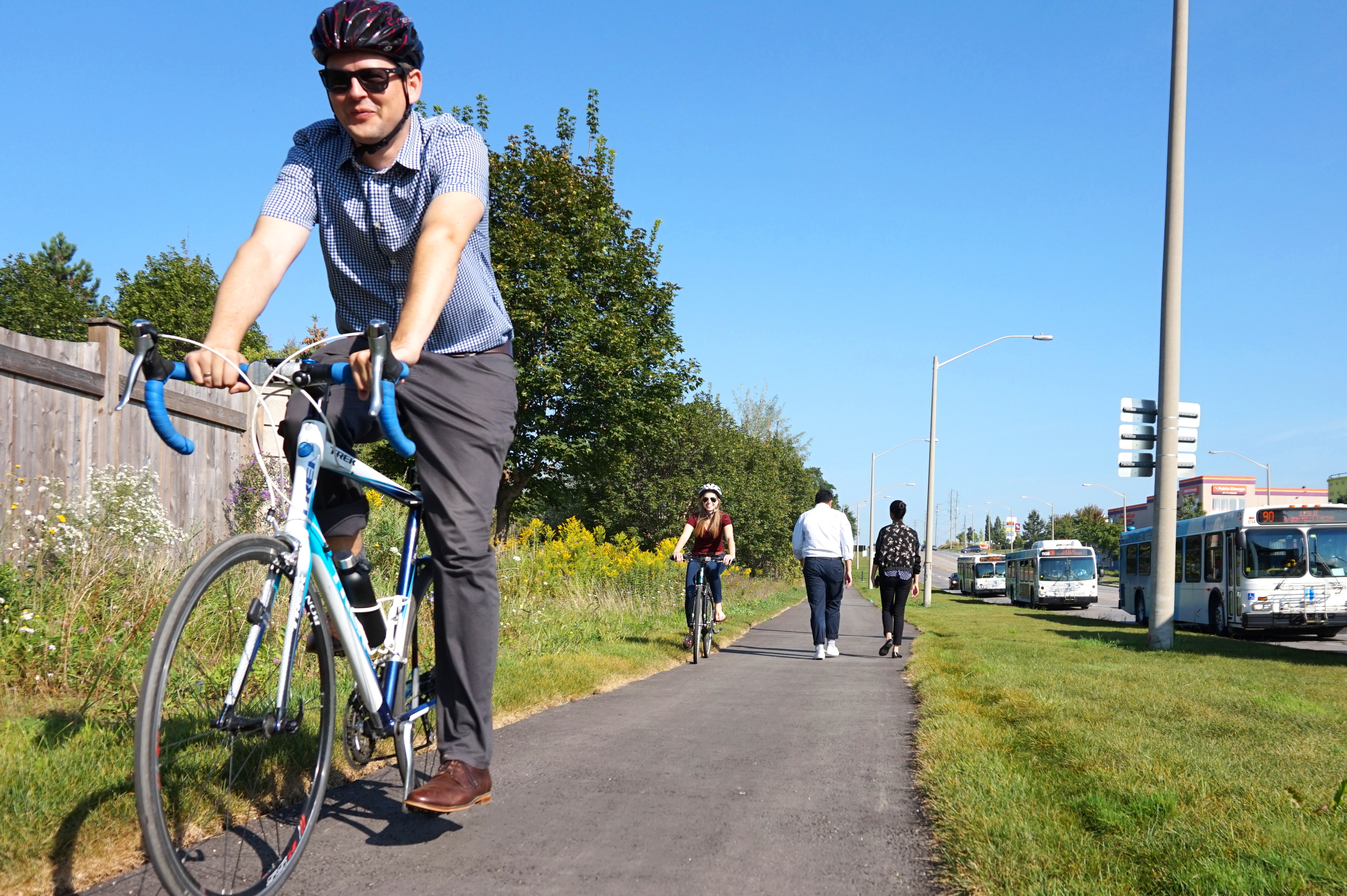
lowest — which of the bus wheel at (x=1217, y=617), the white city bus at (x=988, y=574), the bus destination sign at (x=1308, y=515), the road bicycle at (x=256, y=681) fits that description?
the white city bus at (x=988, y=574)

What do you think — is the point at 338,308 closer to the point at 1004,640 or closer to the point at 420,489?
the point at 420,489

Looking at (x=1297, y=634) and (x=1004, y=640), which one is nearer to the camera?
(x=1004, y=640)

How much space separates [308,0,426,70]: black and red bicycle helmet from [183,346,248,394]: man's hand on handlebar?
0.93 metres

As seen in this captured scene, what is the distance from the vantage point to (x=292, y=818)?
3.09 meters

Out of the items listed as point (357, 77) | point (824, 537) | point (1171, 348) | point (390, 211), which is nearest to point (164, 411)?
point (390, 211)

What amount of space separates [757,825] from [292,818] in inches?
59.0

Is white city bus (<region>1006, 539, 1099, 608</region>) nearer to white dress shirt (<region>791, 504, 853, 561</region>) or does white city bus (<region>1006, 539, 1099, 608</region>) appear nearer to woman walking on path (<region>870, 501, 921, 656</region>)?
woman walking on path (<region>870, 501, 921, 656</region>)

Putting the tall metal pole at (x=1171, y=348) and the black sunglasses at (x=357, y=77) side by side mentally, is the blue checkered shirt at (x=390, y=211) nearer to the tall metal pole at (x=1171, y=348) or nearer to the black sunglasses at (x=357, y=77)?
the black sunglasses at (x=357, y=77)

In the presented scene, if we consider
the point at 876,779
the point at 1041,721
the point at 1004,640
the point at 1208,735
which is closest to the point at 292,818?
the point at 876,779

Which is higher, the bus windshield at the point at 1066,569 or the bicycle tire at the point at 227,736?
the bicycle tire at the point at 227,736

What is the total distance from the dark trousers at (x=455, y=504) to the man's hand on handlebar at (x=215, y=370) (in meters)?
0.42

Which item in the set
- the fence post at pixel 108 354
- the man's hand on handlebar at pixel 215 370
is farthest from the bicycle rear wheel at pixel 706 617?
the man's hand on handlebar at pixel 215 370

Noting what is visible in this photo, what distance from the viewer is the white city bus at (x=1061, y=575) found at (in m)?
43.6

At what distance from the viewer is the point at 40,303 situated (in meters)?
49.6
